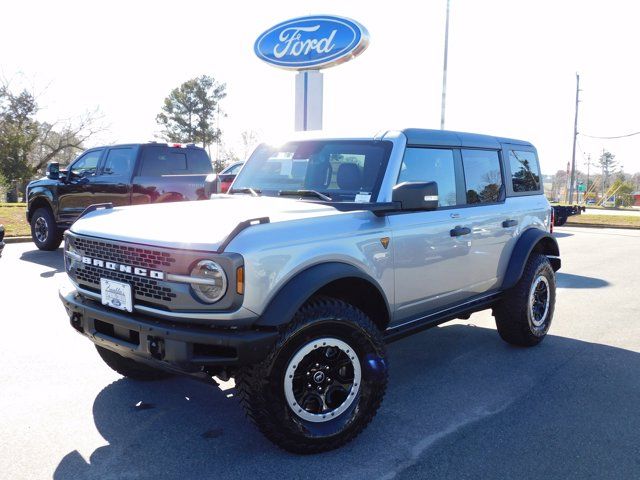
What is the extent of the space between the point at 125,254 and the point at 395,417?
2.00m

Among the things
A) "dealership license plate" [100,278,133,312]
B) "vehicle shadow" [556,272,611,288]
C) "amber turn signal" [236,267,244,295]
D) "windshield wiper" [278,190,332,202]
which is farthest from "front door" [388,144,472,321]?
"vehicle shadow" [556,272,611,288]

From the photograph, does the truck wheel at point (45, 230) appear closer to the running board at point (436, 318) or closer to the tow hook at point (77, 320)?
the tow hook at point (77, 320)

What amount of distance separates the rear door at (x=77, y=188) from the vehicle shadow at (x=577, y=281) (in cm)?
839

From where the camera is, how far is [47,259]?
9992 mm

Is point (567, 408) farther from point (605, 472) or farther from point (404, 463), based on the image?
point (404, 463)

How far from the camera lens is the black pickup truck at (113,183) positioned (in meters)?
9.87

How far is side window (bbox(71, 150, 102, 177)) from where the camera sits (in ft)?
34.4

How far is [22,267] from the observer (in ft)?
29.7

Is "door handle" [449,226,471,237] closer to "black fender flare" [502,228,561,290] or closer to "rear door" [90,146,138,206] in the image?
"black fender flare" [502,228,561,290]

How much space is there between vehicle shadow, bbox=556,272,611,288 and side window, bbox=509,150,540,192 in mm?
3350

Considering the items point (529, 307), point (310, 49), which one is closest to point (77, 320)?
point (529, 307)

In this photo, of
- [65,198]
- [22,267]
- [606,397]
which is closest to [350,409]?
[606,397]

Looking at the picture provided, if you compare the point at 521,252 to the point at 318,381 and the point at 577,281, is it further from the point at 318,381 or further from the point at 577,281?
the point at 577,281

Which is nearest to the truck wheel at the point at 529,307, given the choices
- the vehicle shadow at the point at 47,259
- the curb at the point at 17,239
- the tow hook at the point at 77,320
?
the tow hook at the point at 77,320
